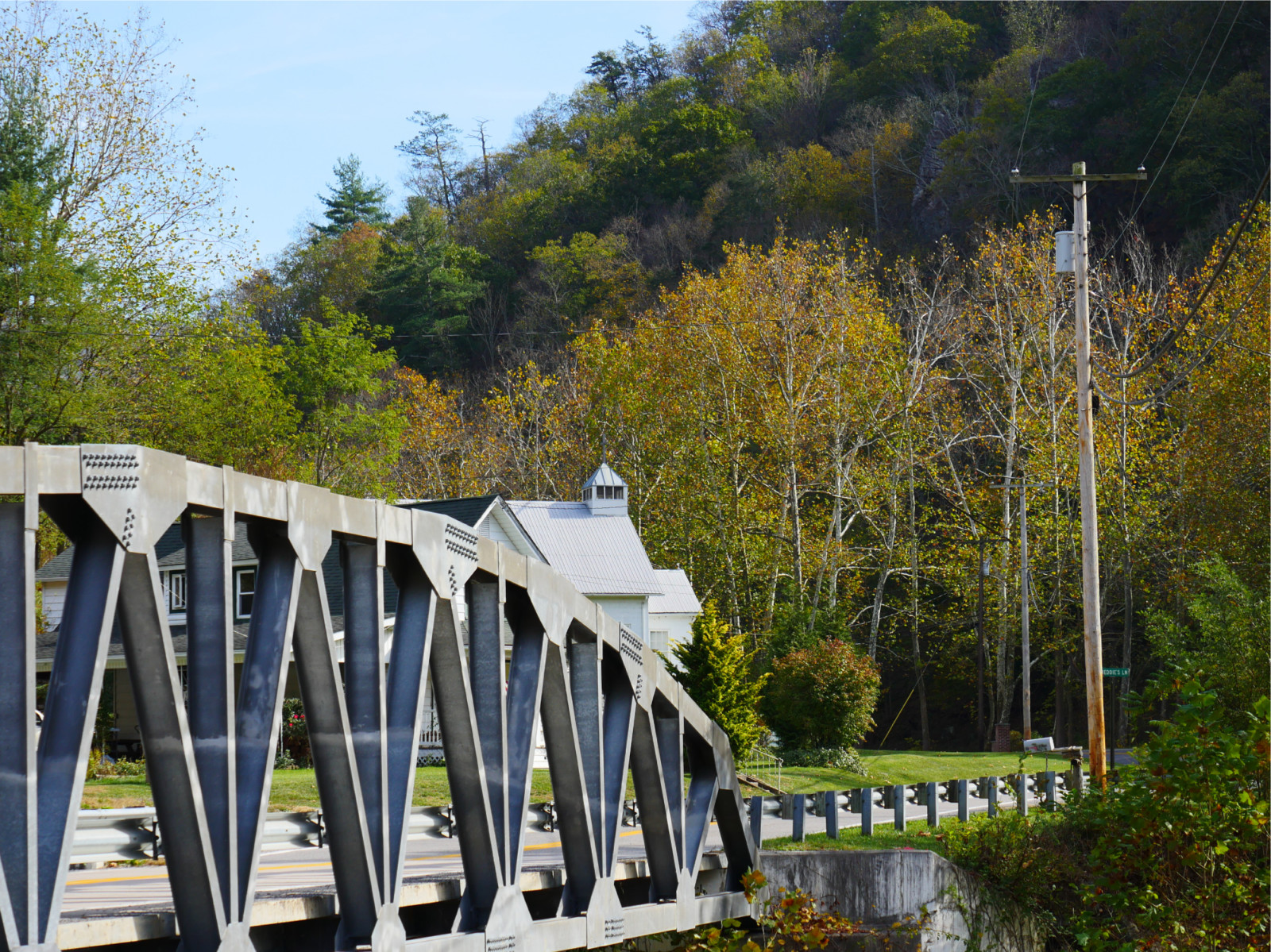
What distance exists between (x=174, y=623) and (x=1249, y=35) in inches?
1790

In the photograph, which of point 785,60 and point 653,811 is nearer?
point 653,811

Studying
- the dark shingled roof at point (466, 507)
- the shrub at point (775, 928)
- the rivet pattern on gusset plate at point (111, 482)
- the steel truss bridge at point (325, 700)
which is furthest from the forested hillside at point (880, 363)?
the rivet pattern on gusset plate at point (111, 482)

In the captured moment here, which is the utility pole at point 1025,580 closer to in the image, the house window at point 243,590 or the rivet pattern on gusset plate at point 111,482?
the house window at point 243,590

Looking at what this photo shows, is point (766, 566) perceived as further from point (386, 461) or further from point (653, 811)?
point (653, 811)

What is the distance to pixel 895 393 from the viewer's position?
49094 mm

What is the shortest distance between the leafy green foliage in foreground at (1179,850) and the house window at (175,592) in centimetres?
2413

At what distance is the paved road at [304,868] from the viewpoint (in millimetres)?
10594

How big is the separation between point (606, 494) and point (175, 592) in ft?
44.5

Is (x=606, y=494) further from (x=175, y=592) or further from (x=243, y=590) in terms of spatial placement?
(x=175, y=592)

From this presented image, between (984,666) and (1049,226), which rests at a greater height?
(1049,226)

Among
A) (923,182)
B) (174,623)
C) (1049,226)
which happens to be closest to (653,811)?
(174,623)

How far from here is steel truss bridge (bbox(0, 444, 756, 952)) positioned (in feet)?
20.6

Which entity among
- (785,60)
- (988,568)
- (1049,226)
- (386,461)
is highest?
(785,60)

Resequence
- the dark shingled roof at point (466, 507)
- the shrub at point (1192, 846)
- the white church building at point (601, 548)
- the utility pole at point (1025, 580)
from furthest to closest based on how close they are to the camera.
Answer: the utility pole at point (1025, 580) → the white church building at point (601, 548) → the dark shingled roof at point (466, 507) → the shrub at point (1192, 846)
